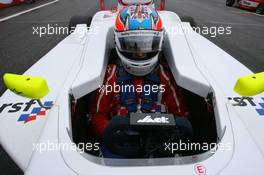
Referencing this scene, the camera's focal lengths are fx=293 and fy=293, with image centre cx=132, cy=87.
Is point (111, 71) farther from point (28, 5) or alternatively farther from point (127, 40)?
point (28, 5)

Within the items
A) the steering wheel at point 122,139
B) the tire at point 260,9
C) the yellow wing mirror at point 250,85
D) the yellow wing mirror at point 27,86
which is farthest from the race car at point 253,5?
the yellow wing mirror at point 27,86

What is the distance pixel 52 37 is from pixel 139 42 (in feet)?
15.9

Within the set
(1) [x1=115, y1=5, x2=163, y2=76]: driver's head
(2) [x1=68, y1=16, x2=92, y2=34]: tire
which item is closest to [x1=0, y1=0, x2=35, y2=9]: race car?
(2) [x1=68, y1=16, x2=92, y2=34]: tire

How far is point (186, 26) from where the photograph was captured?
11.2 ft

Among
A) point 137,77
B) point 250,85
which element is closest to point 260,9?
point 137,77

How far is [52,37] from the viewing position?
6543 millimetres

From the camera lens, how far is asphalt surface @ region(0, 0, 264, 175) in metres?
4.93

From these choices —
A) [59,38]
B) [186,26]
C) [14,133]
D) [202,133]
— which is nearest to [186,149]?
[202,133]

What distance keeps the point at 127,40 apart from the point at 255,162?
1192mm

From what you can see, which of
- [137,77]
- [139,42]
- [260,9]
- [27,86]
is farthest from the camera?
[260,9]

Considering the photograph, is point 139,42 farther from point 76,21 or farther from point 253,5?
point 253,5

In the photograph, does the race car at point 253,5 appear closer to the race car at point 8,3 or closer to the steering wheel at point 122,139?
the race car at point 8,3

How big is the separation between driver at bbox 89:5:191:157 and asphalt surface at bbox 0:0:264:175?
0.94 metres

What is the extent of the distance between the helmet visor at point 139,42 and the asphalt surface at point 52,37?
1.37 m
